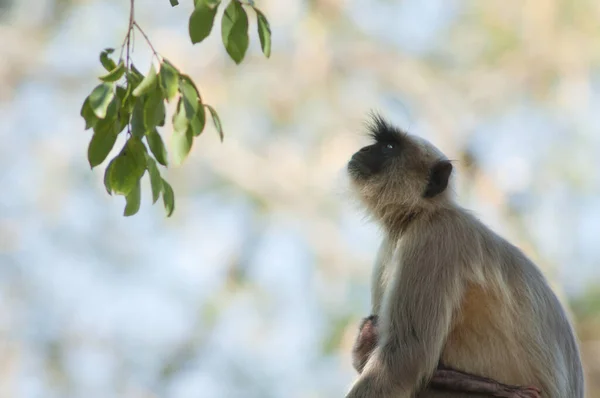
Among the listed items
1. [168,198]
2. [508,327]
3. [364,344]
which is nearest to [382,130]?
[364,344]

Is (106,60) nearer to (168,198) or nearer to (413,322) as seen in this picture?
(168,198)

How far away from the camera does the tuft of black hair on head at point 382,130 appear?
559cm

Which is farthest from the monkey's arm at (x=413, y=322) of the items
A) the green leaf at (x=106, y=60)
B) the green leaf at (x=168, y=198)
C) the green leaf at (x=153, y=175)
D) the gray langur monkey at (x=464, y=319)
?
the green leaf at (x=106, y=60)

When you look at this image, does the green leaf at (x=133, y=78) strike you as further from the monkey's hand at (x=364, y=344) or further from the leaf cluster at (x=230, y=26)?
the monkey's hand at (x=364, y=344)

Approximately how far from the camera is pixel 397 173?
212 inches

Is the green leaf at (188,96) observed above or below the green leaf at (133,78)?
below

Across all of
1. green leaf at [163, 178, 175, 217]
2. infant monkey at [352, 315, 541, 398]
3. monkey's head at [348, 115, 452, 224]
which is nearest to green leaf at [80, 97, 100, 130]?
green leaf at [163, 178, 175, 217]

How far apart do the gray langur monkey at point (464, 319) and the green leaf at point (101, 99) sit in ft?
7.15

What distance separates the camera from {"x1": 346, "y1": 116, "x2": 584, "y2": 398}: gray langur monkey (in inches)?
179

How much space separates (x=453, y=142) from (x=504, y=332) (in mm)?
9290

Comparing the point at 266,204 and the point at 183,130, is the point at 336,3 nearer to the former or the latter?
the point at 266,204

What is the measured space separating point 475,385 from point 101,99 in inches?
92.6

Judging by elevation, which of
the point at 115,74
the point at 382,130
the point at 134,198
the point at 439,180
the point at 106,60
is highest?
the point at 382,130

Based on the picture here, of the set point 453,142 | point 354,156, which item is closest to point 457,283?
point 354,156
